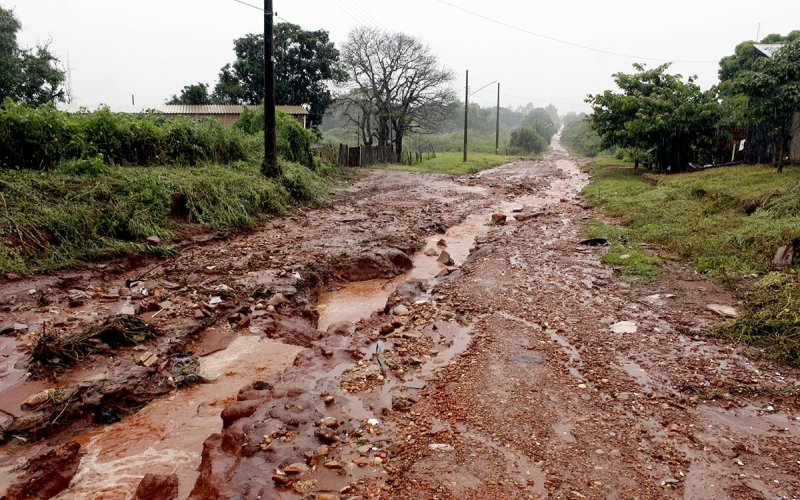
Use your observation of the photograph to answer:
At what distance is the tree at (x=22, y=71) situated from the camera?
20031 millimetres

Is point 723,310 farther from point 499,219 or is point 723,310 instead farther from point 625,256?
point 499,219

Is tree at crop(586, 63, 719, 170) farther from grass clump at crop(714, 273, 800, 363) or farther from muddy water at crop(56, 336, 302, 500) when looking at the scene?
muddy water at crop(56, 336, 302, 500)

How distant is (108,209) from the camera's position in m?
7.84

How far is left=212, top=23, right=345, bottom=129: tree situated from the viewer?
95.5ft

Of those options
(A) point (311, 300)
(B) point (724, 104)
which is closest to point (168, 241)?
(A) point (311, 300)

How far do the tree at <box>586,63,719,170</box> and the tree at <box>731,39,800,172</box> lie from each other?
16.2 ft

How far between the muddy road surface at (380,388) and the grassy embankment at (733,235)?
344 mm

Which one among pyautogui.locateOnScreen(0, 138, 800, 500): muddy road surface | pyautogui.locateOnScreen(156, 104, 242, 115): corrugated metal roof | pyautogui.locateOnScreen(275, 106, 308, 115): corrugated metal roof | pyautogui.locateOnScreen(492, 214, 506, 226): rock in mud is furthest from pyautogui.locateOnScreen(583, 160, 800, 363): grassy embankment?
pyautogui.locateOnScreen(156, 104, 242, 115): corrugated metal roof

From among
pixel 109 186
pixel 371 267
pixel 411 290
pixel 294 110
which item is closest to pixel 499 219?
pixel 371 267

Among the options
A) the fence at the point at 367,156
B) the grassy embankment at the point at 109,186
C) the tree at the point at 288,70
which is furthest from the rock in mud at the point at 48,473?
the tree at the point at 288,70

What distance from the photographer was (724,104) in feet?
60.6

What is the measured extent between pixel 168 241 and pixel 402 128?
26677 mm

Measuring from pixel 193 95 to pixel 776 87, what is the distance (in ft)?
91.6

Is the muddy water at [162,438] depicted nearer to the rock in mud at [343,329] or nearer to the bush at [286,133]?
the rock in mud at [343,329]
